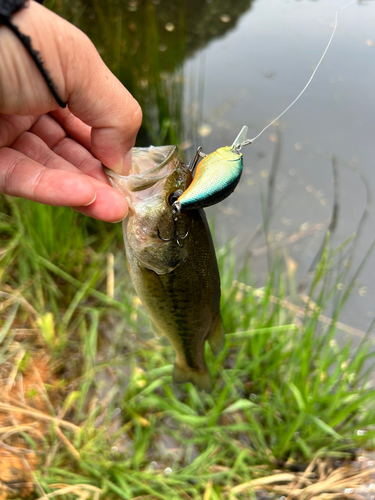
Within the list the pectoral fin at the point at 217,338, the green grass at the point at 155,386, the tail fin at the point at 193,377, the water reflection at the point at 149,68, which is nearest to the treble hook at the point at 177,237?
the pectoral fin at the point at 217,338

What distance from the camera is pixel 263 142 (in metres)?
4.41

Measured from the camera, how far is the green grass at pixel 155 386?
2000mm

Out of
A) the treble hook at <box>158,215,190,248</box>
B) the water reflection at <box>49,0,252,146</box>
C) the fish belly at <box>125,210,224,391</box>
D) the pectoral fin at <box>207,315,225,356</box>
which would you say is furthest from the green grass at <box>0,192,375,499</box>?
the water reflection at <box>49,0,252,146</box>

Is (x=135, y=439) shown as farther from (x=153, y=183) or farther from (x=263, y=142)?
(x=263, y=142)

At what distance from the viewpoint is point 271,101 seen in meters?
4.79

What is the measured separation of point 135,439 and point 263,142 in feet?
12.2

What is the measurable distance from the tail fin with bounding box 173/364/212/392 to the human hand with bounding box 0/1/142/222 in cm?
111

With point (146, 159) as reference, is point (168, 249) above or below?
below

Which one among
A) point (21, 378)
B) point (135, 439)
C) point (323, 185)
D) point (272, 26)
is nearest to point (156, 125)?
point (323, 185)

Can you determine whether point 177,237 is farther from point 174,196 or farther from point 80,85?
Answer: point 80,85

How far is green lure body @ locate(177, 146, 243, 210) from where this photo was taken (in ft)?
3.64

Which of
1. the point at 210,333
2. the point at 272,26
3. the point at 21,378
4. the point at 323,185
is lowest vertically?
the point at 21,378

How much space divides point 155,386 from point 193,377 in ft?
1.23

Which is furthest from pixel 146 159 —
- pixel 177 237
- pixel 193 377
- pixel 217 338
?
pixel 193 377
